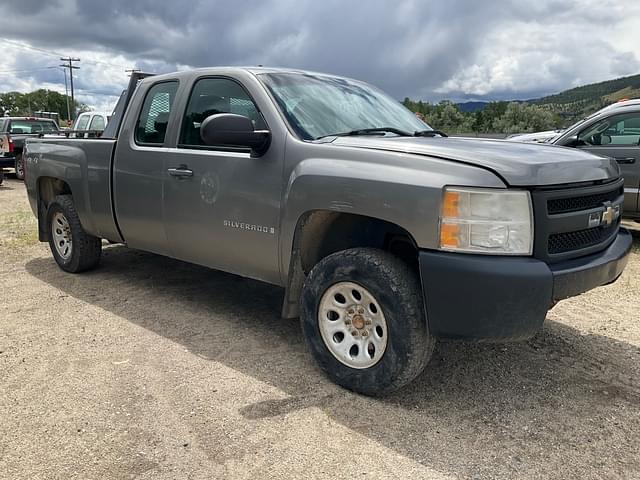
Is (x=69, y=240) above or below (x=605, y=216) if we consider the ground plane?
below

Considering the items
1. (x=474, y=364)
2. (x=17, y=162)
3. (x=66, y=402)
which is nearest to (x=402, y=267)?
(x=474, y=364)

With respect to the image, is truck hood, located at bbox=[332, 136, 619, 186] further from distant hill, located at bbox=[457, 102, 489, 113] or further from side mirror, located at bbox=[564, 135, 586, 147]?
distant hill, located at bbox=[457, 102, 489, 113]

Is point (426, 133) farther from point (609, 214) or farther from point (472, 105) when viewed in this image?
point (472, 105)

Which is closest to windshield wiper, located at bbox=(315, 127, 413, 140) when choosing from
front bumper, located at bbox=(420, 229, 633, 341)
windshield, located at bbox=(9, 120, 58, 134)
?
front bumper, located at bbox=(420, 229, 633, 341)

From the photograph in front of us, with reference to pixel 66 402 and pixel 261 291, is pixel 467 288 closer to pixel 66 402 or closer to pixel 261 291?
pixel 66 402

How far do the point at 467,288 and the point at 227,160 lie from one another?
190 cm

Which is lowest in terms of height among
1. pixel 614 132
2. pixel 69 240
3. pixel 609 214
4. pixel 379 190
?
pixel 69 240

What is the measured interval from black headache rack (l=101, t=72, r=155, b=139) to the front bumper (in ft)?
11.1

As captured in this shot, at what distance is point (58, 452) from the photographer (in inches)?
106

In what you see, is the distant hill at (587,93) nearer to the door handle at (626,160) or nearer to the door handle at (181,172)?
the door handle at (626,160)

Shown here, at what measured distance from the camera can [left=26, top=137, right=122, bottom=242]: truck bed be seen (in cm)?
493

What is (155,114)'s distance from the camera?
15.1 ft

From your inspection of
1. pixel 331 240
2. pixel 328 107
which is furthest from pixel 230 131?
pixel 331 240

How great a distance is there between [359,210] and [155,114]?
2.35 metres
